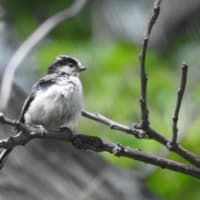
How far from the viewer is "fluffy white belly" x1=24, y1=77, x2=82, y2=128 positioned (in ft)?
12.4

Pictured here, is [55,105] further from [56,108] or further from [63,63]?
[63,63]

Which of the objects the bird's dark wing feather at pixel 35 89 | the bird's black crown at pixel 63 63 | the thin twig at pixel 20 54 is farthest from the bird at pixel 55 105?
the bird's black crown at pixel 63 63

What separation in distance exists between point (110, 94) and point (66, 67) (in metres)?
1.44

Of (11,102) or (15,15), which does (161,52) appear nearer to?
(15,15)

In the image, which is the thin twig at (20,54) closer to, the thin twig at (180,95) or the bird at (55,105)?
the bird at (55,105)

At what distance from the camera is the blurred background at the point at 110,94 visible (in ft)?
15.7

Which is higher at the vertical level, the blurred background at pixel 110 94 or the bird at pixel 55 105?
the bird at pixel 55 105

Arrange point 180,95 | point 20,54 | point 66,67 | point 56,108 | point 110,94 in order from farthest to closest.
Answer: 1. point 110,94
2. point 20,54
3. point 66,67
4. point 56,108
5. point 180,95

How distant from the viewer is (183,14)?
745 cm

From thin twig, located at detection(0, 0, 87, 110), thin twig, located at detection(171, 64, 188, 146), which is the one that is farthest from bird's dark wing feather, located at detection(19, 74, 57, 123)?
thin twig, located at detection(171, 64, 188, 146)

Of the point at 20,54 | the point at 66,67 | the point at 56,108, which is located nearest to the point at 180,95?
the point at 56,108

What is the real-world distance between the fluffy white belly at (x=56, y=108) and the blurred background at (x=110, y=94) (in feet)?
2.90

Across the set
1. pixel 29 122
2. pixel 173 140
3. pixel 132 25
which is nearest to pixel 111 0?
pixel 132 25

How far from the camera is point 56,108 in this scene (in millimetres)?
3787
